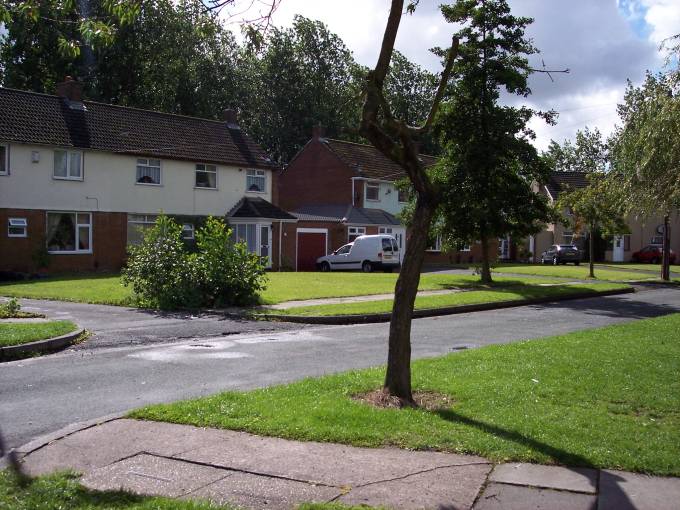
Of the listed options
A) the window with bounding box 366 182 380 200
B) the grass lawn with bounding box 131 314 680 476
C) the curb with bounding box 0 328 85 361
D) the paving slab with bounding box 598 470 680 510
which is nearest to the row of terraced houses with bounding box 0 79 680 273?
the window with bounding box 366 182 380 200

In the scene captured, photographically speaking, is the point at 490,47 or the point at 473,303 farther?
the point at 490,47

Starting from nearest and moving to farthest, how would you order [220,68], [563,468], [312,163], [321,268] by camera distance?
[563,468]
[321,268]
[312,163]
[220,68]

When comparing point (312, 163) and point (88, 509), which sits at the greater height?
point (312, 163)

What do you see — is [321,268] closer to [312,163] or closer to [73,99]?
[312,163]

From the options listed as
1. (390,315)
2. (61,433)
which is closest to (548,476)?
(61,433)

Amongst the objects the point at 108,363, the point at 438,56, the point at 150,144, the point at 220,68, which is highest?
the point at 220,68

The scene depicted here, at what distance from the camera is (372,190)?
47750mm

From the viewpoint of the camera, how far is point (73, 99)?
113ft

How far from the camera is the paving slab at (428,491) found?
5.05 metres

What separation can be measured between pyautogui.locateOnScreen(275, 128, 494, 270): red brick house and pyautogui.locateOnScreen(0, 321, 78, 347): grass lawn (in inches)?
1043

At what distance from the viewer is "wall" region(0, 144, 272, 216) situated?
30.5m

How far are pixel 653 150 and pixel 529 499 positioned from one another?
9.95m

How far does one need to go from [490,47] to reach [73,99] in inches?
781

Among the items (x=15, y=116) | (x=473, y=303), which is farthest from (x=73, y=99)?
(x=473, y=303)
